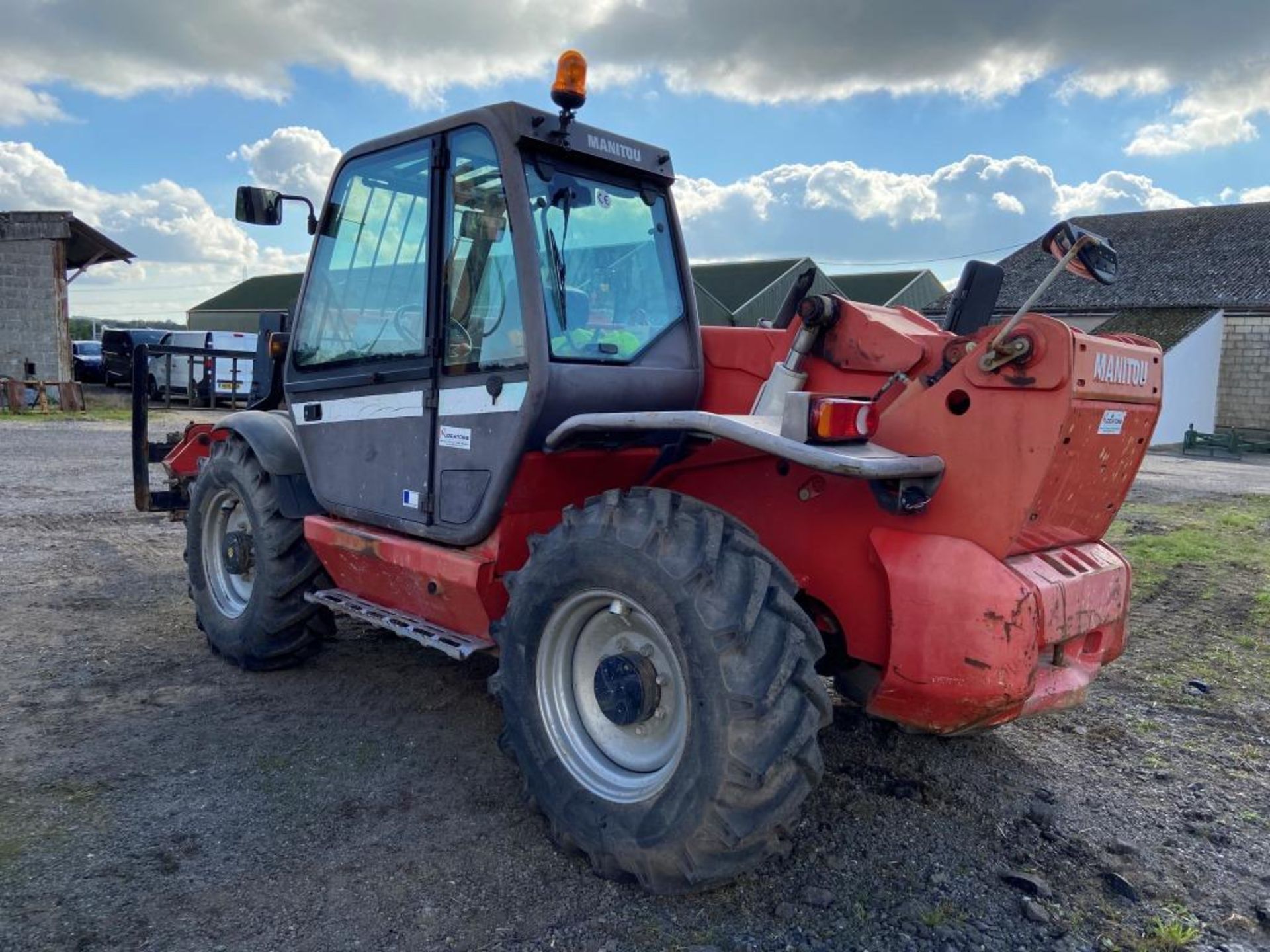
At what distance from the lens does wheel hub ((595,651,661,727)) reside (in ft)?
9.84

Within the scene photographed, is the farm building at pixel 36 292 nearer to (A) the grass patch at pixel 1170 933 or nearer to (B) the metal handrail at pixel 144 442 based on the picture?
(B) the metal handrail at pixel 144 442

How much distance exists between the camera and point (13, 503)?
9.50 meters

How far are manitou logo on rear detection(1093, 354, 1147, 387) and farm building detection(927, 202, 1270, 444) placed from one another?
25855mm

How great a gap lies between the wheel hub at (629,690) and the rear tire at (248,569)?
7.25 ft

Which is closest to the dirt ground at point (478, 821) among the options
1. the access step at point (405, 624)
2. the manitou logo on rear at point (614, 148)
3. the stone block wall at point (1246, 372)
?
the access step at point (405, 624)

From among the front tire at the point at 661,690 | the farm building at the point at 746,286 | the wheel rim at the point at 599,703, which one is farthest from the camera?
the farm building at the point at 746,286

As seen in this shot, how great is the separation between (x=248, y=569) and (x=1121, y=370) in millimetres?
4169

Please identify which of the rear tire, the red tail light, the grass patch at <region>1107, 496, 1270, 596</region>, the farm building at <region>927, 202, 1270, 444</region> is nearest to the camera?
the red tail light

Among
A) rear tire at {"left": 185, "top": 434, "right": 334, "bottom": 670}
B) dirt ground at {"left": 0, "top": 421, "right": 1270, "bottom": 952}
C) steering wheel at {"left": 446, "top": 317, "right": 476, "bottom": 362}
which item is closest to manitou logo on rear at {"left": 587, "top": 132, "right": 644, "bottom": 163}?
steering wheel at {"left": 446, "top": 317, "right": 476, "bottom": 362}

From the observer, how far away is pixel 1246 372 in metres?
29.3

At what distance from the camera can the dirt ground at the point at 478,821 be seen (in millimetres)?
2742

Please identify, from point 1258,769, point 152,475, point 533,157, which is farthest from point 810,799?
point 152,475

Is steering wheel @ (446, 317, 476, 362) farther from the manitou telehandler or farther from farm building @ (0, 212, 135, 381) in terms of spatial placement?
farm building @ (0, 212, 135, 381)

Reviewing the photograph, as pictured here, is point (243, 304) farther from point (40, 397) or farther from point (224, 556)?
point (224, 556)
